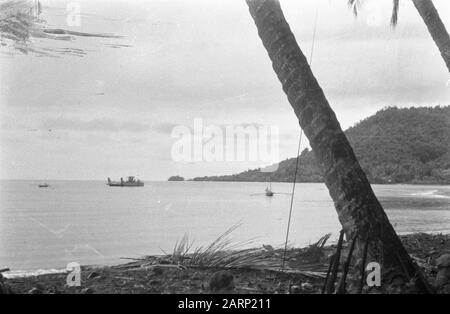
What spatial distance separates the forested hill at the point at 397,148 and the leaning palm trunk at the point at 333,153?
4.13ft

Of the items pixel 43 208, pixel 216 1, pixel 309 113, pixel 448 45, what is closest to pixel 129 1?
pixel 216 1

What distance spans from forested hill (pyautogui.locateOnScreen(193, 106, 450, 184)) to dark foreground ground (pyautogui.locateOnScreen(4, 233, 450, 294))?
1.04 meters

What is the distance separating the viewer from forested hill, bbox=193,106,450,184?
5.32 metres

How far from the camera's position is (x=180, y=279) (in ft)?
12.4

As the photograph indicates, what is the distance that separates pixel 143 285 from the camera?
3.61 metres

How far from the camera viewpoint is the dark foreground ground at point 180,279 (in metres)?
3.52

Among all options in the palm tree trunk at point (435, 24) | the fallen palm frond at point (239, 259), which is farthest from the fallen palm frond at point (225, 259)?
the palm tree trunk at point (435, 24)

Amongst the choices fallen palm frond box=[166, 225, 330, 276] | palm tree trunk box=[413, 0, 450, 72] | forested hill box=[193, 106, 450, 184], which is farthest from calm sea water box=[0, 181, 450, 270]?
palm tree trunk box=[413, 0, 450, 72]

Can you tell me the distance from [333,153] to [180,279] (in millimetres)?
1367

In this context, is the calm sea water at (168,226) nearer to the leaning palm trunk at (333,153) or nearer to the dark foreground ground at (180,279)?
the dark foreground ground at (180,279)

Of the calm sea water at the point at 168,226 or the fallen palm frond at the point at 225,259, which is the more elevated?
the fallen palm frond at the point at 225,259

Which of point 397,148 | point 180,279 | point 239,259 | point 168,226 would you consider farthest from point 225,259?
point 168,226

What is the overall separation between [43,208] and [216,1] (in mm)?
23271

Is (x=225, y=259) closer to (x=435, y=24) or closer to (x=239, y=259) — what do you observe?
(x=239, y=259)
